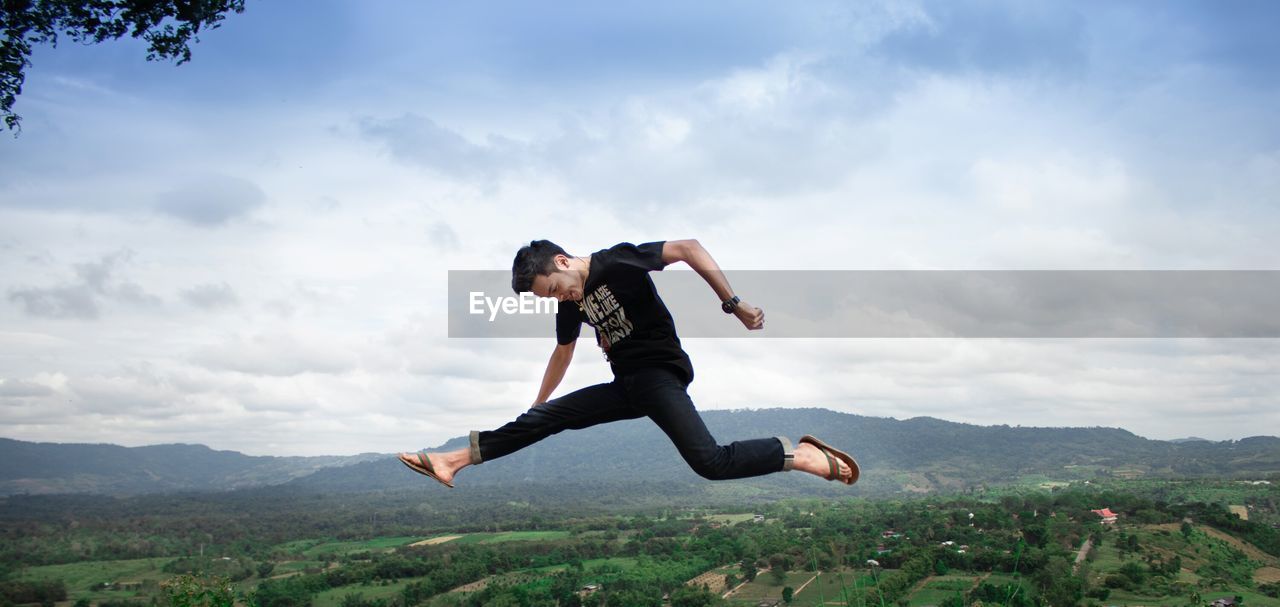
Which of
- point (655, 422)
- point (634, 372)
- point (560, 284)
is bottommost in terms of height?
point (655, 422)

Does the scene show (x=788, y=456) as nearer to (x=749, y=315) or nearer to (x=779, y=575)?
(x=749, y=315)

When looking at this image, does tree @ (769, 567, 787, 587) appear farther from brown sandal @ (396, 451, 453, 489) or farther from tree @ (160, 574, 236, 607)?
brown sandal @ (396, 451, 453, 489)

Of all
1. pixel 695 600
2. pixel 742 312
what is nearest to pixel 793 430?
pixel 695 600

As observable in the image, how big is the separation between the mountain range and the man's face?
4542 inches

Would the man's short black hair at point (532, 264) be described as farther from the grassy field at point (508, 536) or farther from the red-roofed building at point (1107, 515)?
Answer: the grassy field at point (508, 536)

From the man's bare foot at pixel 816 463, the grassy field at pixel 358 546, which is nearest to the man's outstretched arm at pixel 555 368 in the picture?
the man's bare foot at pixel 816 463

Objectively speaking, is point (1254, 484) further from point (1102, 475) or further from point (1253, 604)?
point (1253, 604)

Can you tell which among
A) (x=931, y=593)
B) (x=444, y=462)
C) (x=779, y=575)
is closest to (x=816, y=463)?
(x=444, y=462)

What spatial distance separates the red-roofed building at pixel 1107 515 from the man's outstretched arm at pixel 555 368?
55.9 meters

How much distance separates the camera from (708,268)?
13.0ft

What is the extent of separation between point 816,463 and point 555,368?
147cm

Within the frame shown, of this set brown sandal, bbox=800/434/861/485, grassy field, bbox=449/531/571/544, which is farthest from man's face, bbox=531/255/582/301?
grassy field, bbox=449/531/571/544

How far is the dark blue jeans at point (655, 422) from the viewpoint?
4.05 m

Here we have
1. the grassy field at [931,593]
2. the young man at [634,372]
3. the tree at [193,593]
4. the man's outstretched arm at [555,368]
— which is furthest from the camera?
the grassy field at [931,593]
